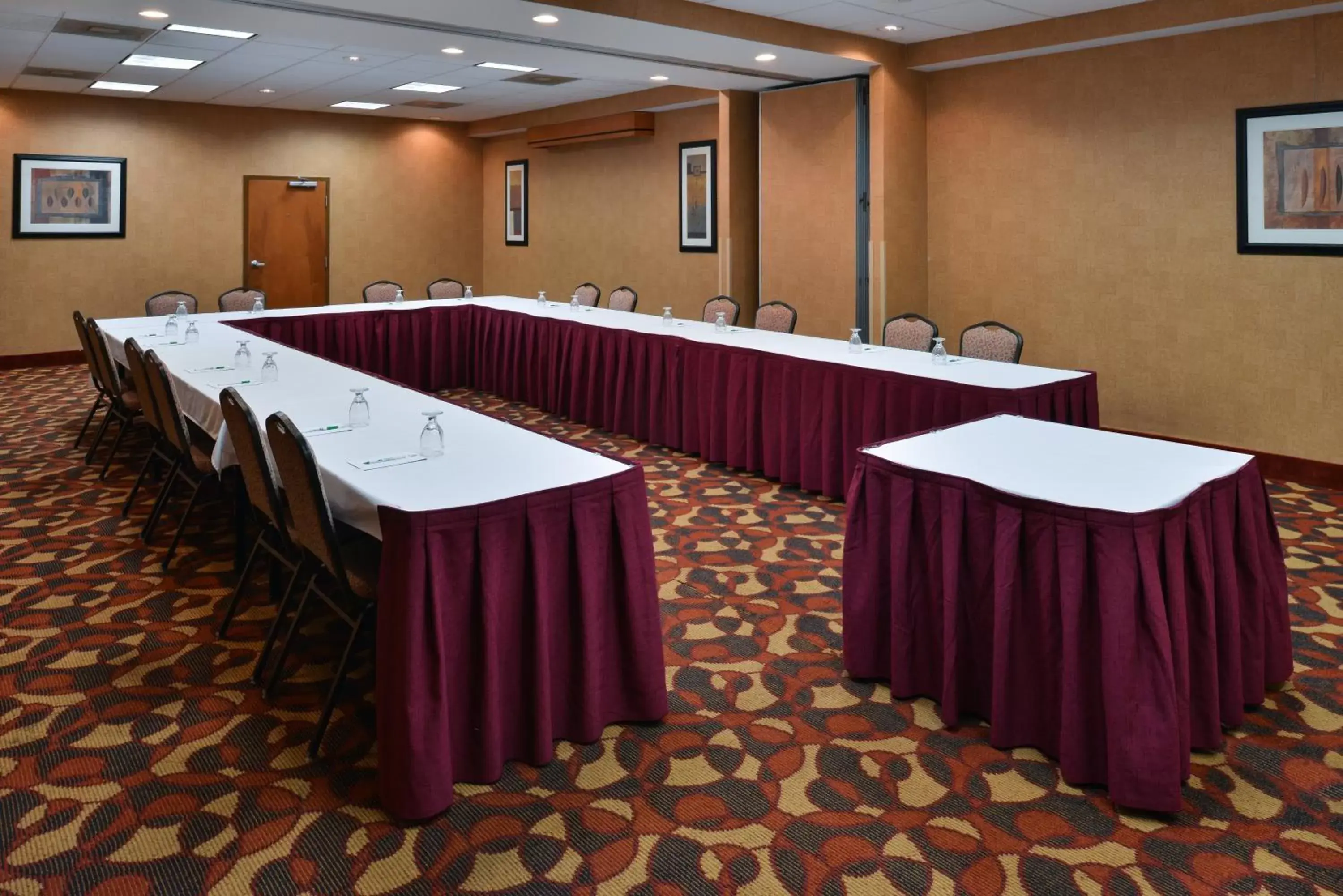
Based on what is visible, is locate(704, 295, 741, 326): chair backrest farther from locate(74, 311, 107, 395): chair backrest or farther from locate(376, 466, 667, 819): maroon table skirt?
locate(376, 466, 667, 819): maroon table skirt

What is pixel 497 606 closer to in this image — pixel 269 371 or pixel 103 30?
pixel 269 371

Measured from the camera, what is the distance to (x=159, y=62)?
8.83 m

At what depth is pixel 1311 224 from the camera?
6012mm

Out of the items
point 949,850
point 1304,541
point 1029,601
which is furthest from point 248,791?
point 1304,541

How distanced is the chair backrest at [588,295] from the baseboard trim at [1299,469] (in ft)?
16.1

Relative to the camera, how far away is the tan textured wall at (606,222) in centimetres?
1099

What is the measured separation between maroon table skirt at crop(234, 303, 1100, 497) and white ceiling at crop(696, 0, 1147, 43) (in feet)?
7.61

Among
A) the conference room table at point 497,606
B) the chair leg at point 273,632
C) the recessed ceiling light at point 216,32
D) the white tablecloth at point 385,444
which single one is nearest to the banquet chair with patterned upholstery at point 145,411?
the white tablecloth at point 385,444

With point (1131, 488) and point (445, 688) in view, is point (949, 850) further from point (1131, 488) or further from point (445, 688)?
point (445, 688)

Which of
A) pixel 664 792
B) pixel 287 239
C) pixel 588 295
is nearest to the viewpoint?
pixel 664 792

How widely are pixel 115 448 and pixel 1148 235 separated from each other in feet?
22.9

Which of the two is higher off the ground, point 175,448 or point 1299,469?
point 175,448

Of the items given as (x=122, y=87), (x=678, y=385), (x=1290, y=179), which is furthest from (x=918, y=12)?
(x=122, y=87)

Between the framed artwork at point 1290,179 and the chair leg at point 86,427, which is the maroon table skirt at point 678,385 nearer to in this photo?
the chair leg at point 86,427
